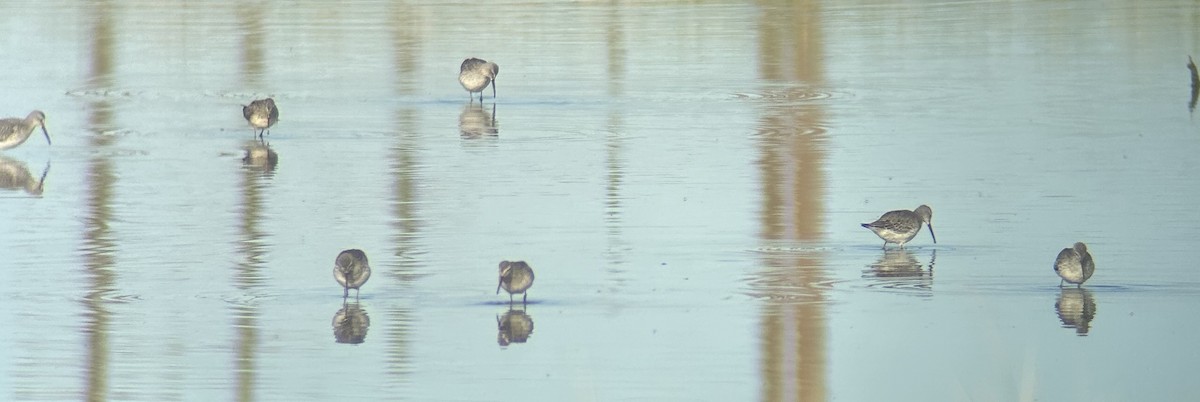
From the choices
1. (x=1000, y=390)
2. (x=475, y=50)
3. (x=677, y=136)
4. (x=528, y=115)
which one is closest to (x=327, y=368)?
(x=1000, y=390)

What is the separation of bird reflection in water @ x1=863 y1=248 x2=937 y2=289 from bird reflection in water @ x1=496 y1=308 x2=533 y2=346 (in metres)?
1.84

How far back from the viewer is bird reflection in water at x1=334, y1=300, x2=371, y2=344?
9.47 meters

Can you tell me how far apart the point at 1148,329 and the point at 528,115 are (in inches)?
390

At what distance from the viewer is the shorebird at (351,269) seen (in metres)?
10.2

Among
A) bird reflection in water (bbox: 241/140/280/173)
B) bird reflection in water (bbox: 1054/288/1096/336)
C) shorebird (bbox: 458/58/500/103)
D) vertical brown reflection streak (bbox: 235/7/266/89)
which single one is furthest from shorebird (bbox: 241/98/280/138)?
bird reflection in water (bbox: 1054/288/1096/336)

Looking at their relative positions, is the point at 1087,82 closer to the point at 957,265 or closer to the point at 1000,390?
the point at 957,265

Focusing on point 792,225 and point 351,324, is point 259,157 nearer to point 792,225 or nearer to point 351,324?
point 792,225

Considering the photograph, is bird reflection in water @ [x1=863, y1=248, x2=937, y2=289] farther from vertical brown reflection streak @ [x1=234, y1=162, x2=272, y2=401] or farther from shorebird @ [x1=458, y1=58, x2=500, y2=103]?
shorebird @ [x1=458, y1=58, x2=500, y2=103]

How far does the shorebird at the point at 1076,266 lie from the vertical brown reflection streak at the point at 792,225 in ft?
3.57

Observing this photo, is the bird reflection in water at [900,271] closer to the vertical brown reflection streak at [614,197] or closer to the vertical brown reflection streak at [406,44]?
the vertical brown reflection streak at [614,197]

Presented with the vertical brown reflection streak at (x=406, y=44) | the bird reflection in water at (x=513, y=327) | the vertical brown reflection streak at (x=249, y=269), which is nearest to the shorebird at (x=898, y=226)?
the bird reflection in water at (x=513, y=327)

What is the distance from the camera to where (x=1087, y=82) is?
21219mm

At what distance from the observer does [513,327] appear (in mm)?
9688

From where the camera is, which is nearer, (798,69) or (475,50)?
(798,69)
